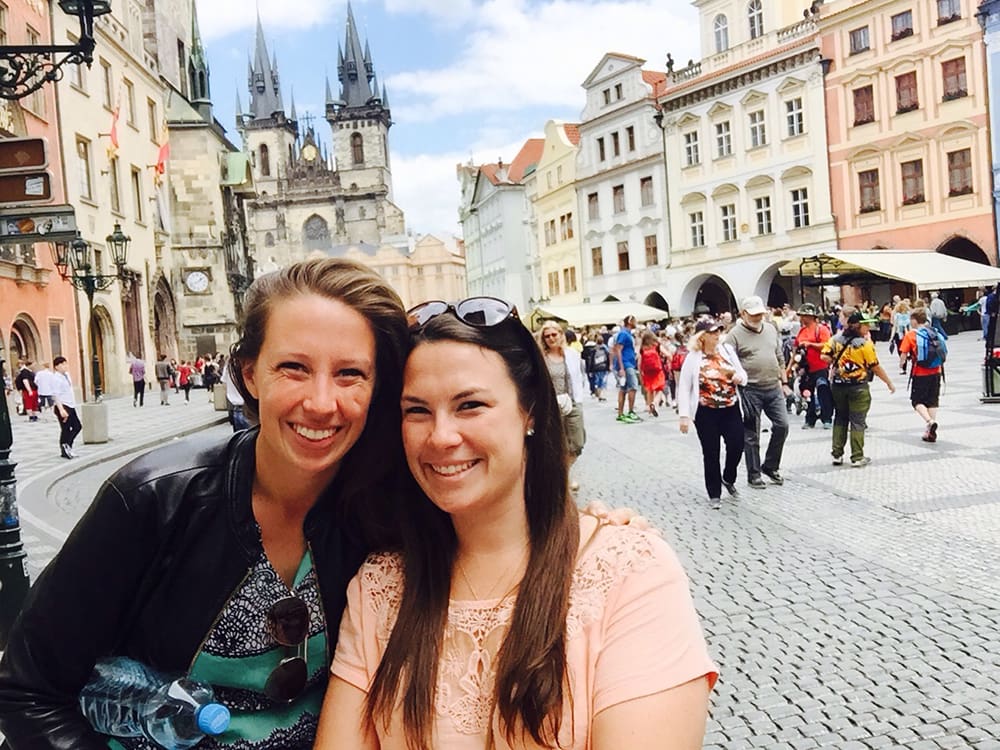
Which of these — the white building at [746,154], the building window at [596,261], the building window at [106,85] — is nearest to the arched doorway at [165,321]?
the building window at [106,85]

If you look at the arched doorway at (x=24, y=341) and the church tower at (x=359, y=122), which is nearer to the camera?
the arched doorway at (x=24, y=341)

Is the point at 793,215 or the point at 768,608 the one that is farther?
the point at 793,215

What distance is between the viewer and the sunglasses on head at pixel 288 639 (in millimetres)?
2004

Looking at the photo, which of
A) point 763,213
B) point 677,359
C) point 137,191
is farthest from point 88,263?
point 763,213

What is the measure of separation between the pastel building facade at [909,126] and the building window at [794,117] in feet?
4.05

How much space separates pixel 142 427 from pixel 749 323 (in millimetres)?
15207

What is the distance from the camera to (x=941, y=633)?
496 centimetres

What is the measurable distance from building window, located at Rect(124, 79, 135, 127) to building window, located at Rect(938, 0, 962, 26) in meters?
28.9

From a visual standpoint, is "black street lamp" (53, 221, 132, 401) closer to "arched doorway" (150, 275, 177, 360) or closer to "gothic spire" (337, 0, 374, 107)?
"arched doorway" (150, 275, 177, 360)

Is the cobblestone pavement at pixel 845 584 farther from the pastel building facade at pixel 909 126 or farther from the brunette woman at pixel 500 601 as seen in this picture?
the pastel building facade at pixel 909 126

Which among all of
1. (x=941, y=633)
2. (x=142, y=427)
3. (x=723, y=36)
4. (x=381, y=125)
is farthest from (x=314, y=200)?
(x=941, y=633)

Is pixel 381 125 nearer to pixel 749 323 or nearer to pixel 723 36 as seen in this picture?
pixel 723 36

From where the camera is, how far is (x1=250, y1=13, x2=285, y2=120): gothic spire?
12131cm

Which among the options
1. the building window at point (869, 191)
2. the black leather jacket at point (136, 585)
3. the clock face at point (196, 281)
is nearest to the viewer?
the black leather jacket at point (136, 585)
